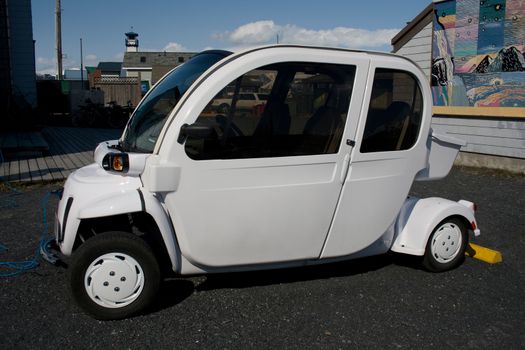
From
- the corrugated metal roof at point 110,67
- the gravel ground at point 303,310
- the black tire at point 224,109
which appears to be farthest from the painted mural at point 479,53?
the corrugated metal roof at point 110,67

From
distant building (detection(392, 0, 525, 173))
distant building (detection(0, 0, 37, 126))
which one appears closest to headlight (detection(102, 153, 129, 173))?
distant building (detection(392, 0, 525, 173))

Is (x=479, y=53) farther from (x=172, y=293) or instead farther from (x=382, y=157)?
(x=172, y=293)

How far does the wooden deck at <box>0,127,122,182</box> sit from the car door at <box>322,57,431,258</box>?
20.4 ft

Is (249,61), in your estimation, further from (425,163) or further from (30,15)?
(30,15)

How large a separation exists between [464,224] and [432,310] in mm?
1117

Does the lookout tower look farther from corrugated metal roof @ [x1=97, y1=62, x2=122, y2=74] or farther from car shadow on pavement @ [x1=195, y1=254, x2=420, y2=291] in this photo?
car shadow on pavement @ [x1=195, y1=254, x2=420, y2=291]

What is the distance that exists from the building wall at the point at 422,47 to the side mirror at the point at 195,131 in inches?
373

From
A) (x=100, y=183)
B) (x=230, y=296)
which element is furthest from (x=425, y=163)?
(x=100, y=183)

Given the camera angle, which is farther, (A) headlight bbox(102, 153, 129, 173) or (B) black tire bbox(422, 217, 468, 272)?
(B) black tire bbox(422, 217, 468, 272)

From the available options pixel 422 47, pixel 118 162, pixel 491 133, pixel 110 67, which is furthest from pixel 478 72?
pixel 110 67

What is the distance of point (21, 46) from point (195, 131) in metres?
15.5

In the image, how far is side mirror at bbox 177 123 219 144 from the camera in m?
3.33

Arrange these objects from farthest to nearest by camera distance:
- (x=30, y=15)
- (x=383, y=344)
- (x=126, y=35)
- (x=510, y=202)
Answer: (x=126, y=35)
(x=30, y=15)
(x=510, y=202)
(x=383, y=344)

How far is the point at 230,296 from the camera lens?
4035mm
